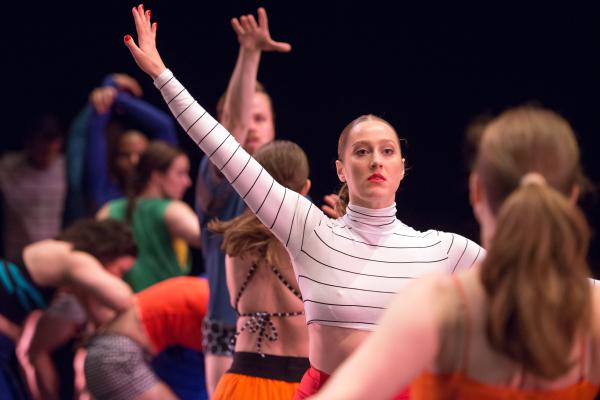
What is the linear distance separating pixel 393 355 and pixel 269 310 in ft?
4.38

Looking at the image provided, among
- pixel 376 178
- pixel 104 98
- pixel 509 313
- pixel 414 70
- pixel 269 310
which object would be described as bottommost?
pixel 269 310

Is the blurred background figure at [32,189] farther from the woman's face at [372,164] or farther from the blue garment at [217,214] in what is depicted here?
the woman's face at [372,164]

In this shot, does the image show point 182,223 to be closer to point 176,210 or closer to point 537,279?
point 176,210

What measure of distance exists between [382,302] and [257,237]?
0.59 m

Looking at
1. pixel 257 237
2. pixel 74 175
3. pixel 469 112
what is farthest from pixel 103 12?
pixel 257 237

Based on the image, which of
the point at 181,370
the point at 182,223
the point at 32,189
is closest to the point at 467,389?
the point at 181,370

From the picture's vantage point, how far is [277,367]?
8.38 ft

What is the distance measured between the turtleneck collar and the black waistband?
0.56 meters

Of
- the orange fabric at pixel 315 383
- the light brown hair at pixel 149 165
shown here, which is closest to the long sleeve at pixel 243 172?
the orange fabric at pixel 315 383

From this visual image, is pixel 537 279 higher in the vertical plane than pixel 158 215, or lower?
higher

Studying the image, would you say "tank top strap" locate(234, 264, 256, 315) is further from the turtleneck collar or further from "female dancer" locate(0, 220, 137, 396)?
"female dancer" locate(0, 220, 137, 396)

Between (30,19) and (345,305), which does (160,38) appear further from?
(345,305)

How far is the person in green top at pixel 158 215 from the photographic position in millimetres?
4273

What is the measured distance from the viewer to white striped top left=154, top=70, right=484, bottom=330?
204 centimetres
